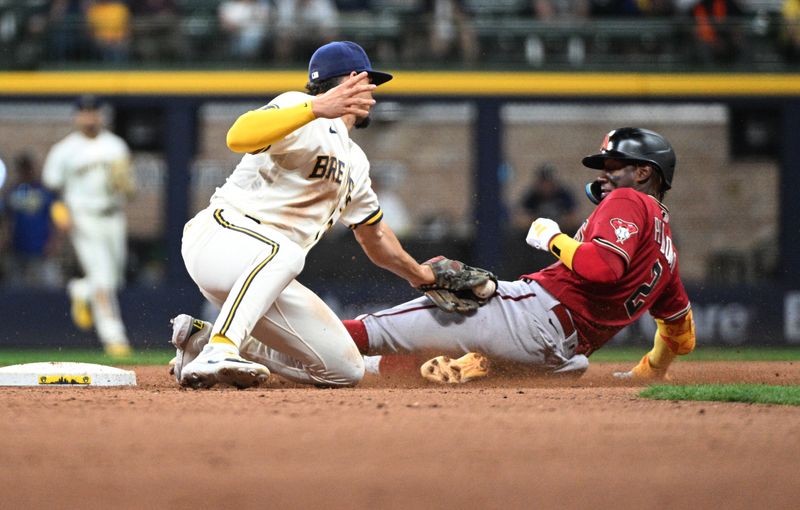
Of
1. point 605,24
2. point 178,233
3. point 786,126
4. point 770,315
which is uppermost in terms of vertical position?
point 605,24

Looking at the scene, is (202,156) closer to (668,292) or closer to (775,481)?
(668,292)

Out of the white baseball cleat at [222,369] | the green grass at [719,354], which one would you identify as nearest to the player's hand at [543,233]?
the white baseball cleat at [222,369]

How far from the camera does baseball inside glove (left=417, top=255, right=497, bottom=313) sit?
605 centimetres

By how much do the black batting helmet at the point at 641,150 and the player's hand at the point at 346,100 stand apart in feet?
4.83

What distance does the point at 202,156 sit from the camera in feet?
42.0

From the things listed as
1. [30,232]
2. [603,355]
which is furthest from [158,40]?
[603,355]

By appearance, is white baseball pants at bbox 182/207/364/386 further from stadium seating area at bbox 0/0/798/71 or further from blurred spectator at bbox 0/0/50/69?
blurred spectator at bbox 0/0/50/69

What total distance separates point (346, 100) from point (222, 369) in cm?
128

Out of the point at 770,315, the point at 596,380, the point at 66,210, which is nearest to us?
the point at 596,380

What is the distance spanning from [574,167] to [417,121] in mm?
1747

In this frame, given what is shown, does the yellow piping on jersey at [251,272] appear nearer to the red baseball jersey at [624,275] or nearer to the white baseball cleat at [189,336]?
the white baseball cleat at [189,336]

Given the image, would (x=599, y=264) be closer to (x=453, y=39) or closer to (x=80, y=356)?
(x=80, y=356)

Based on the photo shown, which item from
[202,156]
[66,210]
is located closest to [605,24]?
[202,156]

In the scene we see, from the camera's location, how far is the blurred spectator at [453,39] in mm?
12727
